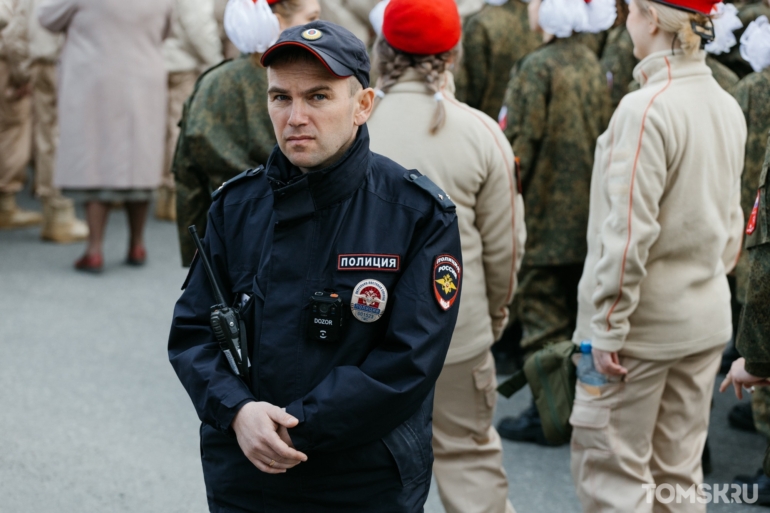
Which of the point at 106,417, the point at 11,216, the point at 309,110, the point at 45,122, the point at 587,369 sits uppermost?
the point at 309,110

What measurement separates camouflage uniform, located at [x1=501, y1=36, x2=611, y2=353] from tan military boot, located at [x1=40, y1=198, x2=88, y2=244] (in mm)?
4353

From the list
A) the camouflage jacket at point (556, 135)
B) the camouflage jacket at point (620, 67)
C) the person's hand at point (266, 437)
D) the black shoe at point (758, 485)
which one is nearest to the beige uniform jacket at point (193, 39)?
the camouflage jacket at point (620, 67)

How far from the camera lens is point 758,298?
2.42m

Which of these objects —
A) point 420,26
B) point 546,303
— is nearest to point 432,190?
point 420,26

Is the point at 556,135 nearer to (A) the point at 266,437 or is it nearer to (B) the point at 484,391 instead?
(B) the point at 484,391

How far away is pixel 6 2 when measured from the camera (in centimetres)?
573

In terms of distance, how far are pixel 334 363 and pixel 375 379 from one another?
0.10 metres

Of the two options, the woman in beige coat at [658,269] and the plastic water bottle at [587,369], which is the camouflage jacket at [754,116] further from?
the plastic water bottle at [587,369]

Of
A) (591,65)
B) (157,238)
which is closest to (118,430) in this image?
(591,65)

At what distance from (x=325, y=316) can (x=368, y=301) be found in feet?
0.33

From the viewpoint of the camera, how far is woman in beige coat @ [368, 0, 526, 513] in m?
3.14

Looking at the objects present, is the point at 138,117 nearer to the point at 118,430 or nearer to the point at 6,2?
the point at 6,2

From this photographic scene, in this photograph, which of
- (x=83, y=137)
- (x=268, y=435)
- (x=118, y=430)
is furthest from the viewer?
(x=83, y=137)

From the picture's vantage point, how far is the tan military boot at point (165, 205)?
8609 mm
